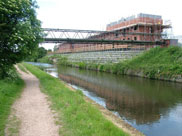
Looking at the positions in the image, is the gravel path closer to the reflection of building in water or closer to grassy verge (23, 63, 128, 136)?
grassy verge (23, 63, 128, 136)

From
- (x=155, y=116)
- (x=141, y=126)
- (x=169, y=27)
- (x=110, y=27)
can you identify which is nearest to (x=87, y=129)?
(x=141, y=126)

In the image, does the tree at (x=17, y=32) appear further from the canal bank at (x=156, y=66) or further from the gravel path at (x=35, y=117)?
the canal bank at (x=156, y=66)

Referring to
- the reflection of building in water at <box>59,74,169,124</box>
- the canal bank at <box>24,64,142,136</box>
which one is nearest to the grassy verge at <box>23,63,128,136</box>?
the canal bank at <box>24,64,142,136</box>

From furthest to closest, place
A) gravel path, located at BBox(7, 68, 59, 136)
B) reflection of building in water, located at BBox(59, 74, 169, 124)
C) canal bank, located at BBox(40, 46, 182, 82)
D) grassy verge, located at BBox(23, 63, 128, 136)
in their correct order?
canal bank, located at BBox(40, 46, 182, 82) < reflection of building in water, located at BBox(59, 74, 169, 124) < gravel path, located at BBox(7, 68, 59, 136) < grassy verge, located at BBox(23, 63, 128, 136)

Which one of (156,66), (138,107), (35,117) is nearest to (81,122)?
(35,117)

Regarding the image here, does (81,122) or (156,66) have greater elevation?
(156,66)

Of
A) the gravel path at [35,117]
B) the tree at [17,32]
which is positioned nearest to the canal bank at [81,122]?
the gravel path at [35,117]

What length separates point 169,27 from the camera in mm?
50531

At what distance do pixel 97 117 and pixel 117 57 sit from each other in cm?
3623

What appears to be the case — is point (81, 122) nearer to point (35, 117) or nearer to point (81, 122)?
point (81, 122)

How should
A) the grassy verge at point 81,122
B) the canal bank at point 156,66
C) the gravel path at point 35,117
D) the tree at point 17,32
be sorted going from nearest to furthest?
the grassy verge at point 81,122 < the gravel path at point 35,117 < the tree at point 17,32 < the canal bank at point 156,66

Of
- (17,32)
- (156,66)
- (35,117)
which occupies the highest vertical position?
(17,32)

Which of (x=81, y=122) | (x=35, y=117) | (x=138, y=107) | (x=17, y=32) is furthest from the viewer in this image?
(x=138, y=107)

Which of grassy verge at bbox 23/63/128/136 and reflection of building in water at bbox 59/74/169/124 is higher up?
grassy verge at bbox 23/63/128/136
